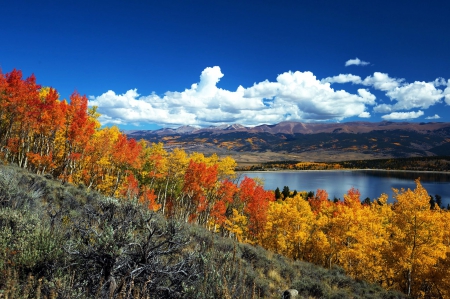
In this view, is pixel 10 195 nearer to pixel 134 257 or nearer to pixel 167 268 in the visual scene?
pixel 134 257

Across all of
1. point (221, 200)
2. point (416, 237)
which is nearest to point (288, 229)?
point (221, 200)

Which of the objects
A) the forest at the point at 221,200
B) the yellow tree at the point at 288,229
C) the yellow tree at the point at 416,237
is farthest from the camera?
the yellow tree at the point at 288,229

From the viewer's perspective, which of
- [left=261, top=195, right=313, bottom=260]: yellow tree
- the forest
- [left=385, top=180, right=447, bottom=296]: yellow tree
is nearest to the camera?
[left=385, top=180, right=447, bottom=296]: yellow tree

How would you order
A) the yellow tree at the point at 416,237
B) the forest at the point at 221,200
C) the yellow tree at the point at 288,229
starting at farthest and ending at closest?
the yellow tree at the point at 288,229, the forest at the point at 221,200, the yellow tree at the point at 416,237

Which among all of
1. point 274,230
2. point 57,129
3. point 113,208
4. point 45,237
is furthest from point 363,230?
point 57,129

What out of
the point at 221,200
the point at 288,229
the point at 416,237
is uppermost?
the point at 416,237

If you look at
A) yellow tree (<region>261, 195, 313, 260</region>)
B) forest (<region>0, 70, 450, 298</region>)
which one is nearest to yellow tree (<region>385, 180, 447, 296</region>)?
forest (<region>0, 70, 450, 298</region>)

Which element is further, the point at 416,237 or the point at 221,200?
the point at 221,200

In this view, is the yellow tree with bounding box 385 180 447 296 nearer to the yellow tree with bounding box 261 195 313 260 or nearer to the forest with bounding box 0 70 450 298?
the forest with bounding box 0 70 450 298

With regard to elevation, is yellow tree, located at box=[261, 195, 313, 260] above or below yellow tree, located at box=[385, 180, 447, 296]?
below

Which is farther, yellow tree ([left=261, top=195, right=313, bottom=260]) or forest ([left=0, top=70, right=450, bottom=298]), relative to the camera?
yellow tree ([left=261, top=195, right=313, bottom=260])

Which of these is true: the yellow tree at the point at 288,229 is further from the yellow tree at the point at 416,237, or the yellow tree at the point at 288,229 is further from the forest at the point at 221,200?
the yellow tree at the point at 416,237

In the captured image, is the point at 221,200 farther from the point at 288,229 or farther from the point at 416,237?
the point at 416,237

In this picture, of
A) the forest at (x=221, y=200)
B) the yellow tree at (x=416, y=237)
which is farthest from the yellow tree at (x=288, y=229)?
the yellow tree at (x=416, y=237)
